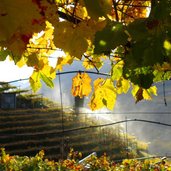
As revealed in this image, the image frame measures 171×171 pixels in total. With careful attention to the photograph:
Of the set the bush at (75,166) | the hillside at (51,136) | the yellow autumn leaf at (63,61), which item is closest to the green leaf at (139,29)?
the yellow autumn leaf at (63,61)

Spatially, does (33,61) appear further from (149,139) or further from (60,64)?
(149,139)

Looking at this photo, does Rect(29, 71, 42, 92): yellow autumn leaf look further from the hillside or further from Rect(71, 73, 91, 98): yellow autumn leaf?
the hillside

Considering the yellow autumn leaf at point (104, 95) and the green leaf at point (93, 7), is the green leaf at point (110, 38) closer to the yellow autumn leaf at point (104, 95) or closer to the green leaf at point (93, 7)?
the green leaf at point (93, 7)

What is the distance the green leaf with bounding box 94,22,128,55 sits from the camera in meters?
0.52

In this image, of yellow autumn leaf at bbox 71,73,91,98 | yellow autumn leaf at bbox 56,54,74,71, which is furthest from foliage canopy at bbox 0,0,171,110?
yellow autumn leaf at bbox 71,73,91,98

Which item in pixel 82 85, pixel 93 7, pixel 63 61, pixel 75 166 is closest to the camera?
pixel 93 7

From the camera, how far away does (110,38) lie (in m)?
0.52

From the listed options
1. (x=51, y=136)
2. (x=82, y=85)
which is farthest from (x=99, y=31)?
(x=51, y=136)

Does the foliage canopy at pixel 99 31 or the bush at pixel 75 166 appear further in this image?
the bush at pixel 75 166

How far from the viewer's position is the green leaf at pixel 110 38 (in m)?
0.52

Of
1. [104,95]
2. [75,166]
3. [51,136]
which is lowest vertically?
[51,136]

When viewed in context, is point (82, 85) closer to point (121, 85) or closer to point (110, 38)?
point (121, 85)

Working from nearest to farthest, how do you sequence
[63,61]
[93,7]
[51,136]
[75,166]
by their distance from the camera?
1. [93,7]
2. [63,61]
3. [75,166]
4. [51,136]

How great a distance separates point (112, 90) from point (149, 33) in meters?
0.58
